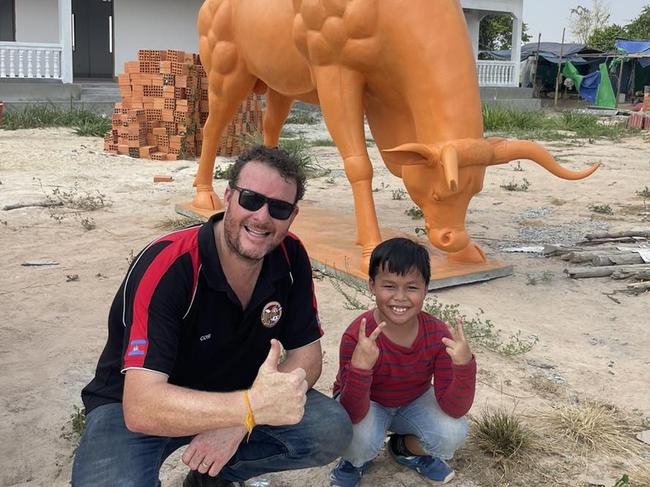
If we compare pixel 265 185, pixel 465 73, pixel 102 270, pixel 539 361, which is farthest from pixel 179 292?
pixel 102 270

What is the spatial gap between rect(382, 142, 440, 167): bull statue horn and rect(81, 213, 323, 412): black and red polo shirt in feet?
6.73

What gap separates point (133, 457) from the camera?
233 cm

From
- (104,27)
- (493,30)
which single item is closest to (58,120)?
(104,27)

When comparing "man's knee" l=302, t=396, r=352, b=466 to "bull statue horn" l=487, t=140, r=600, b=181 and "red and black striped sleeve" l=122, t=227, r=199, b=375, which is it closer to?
"red and black striped sleeve" l=122, t=227, r=199, b=375

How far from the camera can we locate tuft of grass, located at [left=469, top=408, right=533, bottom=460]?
9.93ft

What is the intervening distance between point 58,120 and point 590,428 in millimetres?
13358

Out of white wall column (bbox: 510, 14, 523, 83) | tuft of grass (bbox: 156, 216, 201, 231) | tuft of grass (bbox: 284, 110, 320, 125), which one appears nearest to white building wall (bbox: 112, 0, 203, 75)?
tuft of grass (bbox: 284, 110, 320, 125)

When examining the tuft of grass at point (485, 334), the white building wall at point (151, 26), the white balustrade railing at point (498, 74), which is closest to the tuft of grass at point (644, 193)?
the tuft of grass at point (485, 334)

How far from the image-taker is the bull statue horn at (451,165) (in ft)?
14.8

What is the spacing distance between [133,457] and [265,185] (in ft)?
3.19

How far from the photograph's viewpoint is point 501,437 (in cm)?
305

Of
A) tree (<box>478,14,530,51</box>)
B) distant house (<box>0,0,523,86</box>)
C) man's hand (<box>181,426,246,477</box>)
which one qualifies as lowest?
man's hand (<box>181,426,246,477</box>)

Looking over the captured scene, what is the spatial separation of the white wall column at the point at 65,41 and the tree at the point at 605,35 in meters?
32.2

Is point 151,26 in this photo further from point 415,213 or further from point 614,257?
point 614,257
